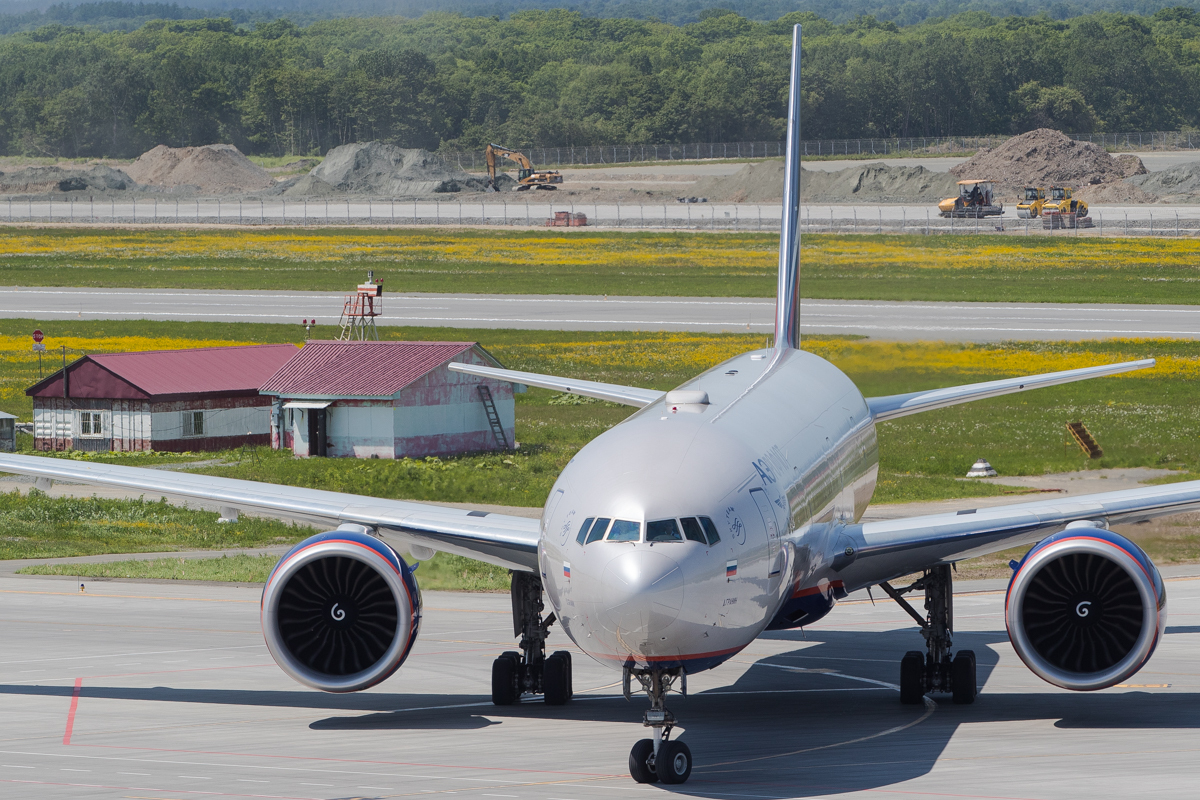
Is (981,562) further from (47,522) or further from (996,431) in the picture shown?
(47,522)

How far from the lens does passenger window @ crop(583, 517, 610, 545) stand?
1756 cm

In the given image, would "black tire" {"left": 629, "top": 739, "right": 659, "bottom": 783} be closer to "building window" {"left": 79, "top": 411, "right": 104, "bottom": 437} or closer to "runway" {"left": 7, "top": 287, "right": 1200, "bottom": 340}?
"building window" {"left": 79, "top": 411, "right": 104, "bottom": 437}

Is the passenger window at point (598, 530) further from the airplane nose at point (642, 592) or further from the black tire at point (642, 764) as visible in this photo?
the black tire at point (642, 764)

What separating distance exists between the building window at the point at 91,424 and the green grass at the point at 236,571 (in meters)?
19.1

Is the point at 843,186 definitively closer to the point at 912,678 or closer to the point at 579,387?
the point at 579,387

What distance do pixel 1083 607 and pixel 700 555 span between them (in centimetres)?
630

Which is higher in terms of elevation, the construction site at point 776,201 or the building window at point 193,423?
the construction site at point 776,201

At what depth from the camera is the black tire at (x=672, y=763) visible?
18.3 m

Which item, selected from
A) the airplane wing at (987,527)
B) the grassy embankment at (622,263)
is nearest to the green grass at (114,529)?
the airplane wing at (987,527)

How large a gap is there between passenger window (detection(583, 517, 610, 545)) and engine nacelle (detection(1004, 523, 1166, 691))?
20.2ft

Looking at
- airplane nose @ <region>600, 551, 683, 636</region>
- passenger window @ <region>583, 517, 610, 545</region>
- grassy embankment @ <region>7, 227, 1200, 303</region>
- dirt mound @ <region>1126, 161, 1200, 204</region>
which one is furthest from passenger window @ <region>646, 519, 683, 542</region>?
dirt mound @ <region>1126, 161, 1200, 204</region>

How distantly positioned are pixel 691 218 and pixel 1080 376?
5364 inches

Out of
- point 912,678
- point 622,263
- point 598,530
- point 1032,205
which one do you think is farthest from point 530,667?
point 1032,205

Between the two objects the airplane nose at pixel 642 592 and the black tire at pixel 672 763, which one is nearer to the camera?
the airplane nose at pixel 642 592
